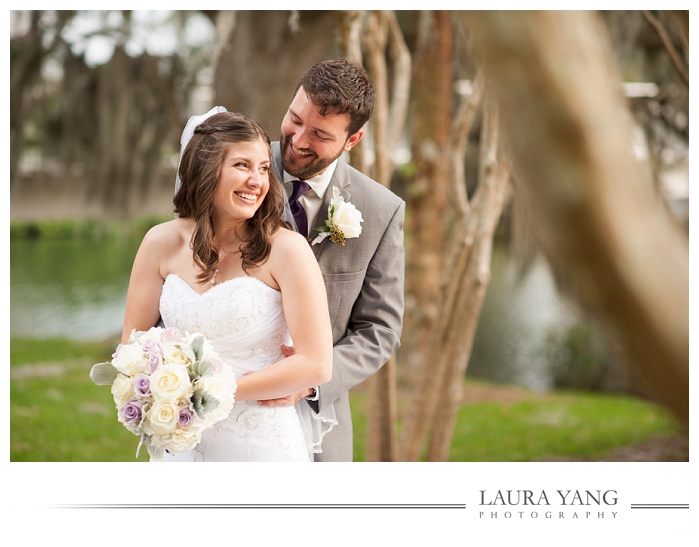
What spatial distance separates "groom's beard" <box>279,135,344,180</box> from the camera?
6.60ft

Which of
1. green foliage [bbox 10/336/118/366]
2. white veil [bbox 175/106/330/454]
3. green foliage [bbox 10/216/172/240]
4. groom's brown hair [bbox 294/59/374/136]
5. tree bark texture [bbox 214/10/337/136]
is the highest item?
tree bark texture [bbox 214/10/337/136]

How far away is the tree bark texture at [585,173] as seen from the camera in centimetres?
53

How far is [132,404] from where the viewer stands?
169 cm

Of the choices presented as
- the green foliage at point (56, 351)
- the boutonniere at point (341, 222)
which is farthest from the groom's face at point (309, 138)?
the green foliage at point (56, 351)

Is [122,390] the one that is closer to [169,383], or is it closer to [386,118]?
[169,383]

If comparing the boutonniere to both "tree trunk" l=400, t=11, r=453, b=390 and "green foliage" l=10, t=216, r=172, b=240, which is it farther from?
"green foliage" l=10, t=216, r=172, b=240

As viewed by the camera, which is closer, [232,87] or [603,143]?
[603,143]

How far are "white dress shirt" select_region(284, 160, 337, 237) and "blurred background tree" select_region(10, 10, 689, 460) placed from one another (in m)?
0.61

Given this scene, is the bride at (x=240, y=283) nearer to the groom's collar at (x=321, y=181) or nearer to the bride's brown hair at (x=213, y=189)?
the bride's brown hair at (x=213, y=189)

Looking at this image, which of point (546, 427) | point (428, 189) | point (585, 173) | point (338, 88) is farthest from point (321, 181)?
point (546, 427)

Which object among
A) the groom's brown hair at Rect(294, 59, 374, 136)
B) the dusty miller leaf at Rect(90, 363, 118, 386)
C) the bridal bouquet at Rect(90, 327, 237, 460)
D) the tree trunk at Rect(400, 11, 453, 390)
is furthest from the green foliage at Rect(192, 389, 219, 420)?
the tree trunk at Rect(400, 11, 453, 390)
